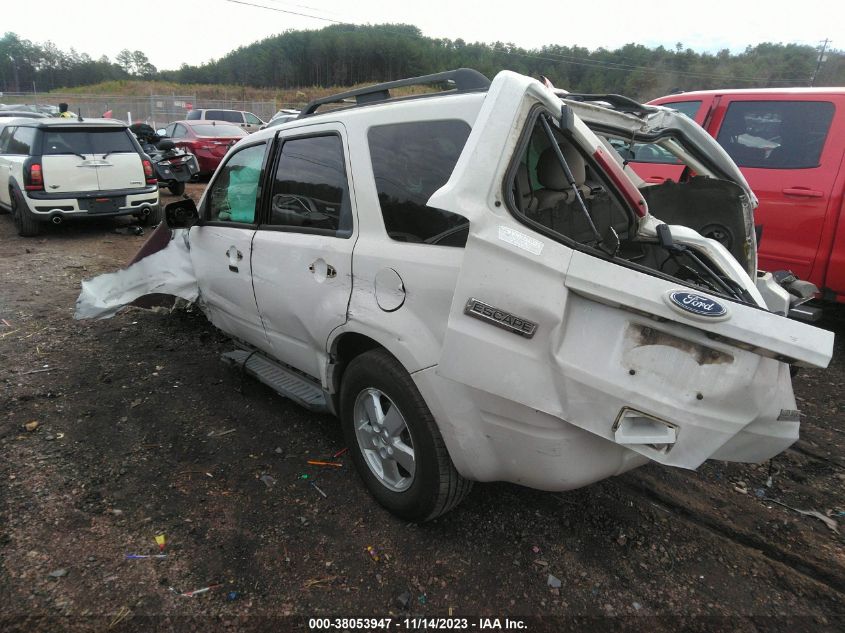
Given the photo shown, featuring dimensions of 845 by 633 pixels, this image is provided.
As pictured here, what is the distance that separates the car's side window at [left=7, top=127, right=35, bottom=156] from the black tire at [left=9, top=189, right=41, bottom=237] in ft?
2.21

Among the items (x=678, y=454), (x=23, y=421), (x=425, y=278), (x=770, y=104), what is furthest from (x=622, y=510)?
(x=770, y=104)

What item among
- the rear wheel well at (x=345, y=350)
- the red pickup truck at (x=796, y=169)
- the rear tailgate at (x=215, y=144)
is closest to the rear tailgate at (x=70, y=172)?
the rear tailgate at (x=215, y=144)

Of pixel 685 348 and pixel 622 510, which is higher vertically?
pixel 685 348

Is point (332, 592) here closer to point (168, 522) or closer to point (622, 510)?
point (168, 522)

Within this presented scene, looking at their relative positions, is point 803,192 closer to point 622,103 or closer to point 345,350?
point 622,103

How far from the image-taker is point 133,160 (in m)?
8.94

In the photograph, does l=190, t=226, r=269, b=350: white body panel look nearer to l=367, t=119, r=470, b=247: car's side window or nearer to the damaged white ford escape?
the damaged white ford escape

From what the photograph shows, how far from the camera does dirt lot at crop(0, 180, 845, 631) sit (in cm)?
220

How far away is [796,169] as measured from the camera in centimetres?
449

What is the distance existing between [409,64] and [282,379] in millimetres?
71291

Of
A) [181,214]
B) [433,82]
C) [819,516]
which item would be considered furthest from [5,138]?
[819,516]

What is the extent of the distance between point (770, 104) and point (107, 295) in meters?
6.00

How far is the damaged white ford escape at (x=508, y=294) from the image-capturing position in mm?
1712

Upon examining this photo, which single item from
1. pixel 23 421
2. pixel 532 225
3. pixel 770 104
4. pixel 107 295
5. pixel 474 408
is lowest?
pixel 23 421
